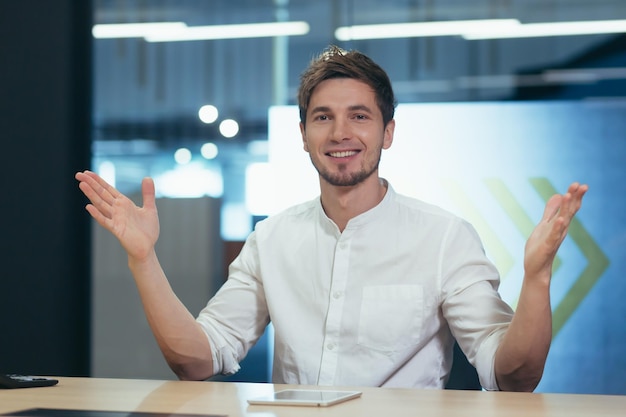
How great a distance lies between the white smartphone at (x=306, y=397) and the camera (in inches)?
58.6

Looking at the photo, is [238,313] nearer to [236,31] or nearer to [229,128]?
[229,128]

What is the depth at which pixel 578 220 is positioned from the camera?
12.1 feet

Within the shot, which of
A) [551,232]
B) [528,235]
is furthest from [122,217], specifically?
[528,235]

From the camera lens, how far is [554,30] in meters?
3.82

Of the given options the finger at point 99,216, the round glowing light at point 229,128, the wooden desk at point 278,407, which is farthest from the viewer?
the round glowing light at point 229,128

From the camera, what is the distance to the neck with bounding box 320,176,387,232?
7.32 feet

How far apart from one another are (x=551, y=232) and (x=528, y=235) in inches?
78.9

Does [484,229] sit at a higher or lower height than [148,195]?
lower

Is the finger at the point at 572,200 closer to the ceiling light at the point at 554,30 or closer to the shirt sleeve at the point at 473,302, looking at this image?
the shirt sleeve at the point at 473,302

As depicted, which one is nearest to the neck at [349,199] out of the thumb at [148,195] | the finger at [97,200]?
the thumb at [148,195]

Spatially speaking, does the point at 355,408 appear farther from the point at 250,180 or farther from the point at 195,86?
the point at 195,86

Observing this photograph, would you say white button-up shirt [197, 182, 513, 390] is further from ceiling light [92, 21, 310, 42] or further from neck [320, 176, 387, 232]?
ceiling light [92, 21, 310, 42]

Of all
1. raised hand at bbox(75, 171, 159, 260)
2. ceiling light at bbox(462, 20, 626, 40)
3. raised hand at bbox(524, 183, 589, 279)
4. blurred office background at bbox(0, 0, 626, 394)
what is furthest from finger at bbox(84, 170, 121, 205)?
ceiling light at bbox(462, 20, 626, 40)

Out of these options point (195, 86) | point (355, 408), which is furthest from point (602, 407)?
point (195, 86)
